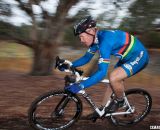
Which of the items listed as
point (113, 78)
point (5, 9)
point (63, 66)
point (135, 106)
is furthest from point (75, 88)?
point (5, 9)

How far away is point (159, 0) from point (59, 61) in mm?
5381

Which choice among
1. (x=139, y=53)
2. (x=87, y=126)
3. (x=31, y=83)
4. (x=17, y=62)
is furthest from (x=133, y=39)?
(x=17, y=62)

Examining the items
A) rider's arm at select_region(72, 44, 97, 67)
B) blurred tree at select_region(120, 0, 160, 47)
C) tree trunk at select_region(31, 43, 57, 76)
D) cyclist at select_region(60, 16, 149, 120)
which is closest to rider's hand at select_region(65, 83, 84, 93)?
cyclist at select_region(60, 16, 149, 120)

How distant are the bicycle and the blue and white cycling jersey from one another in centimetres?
37

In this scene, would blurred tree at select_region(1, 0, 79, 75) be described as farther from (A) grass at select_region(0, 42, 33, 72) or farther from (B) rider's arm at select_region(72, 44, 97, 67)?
(A) grass at select_region(0, 42, 33, 72)

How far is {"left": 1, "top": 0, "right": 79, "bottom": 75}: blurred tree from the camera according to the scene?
1046 centimetres

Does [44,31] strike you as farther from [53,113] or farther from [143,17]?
[53,113]

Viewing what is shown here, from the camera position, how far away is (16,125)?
633cm

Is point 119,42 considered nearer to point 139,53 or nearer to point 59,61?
point 139,53

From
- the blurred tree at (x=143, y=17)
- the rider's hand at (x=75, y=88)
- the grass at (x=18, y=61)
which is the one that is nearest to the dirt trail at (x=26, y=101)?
the rider's hand at (x=75, y=88)

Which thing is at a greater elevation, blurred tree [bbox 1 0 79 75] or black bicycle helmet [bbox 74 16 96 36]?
black bicycle helmet [bbox 74 16 96 36]

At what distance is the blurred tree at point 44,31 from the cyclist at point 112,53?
4.76 m

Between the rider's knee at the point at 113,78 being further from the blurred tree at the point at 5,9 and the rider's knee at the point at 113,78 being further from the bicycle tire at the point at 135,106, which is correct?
the blurred tree at the point at 5,9

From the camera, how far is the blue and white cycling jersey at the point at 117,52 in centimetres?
543
